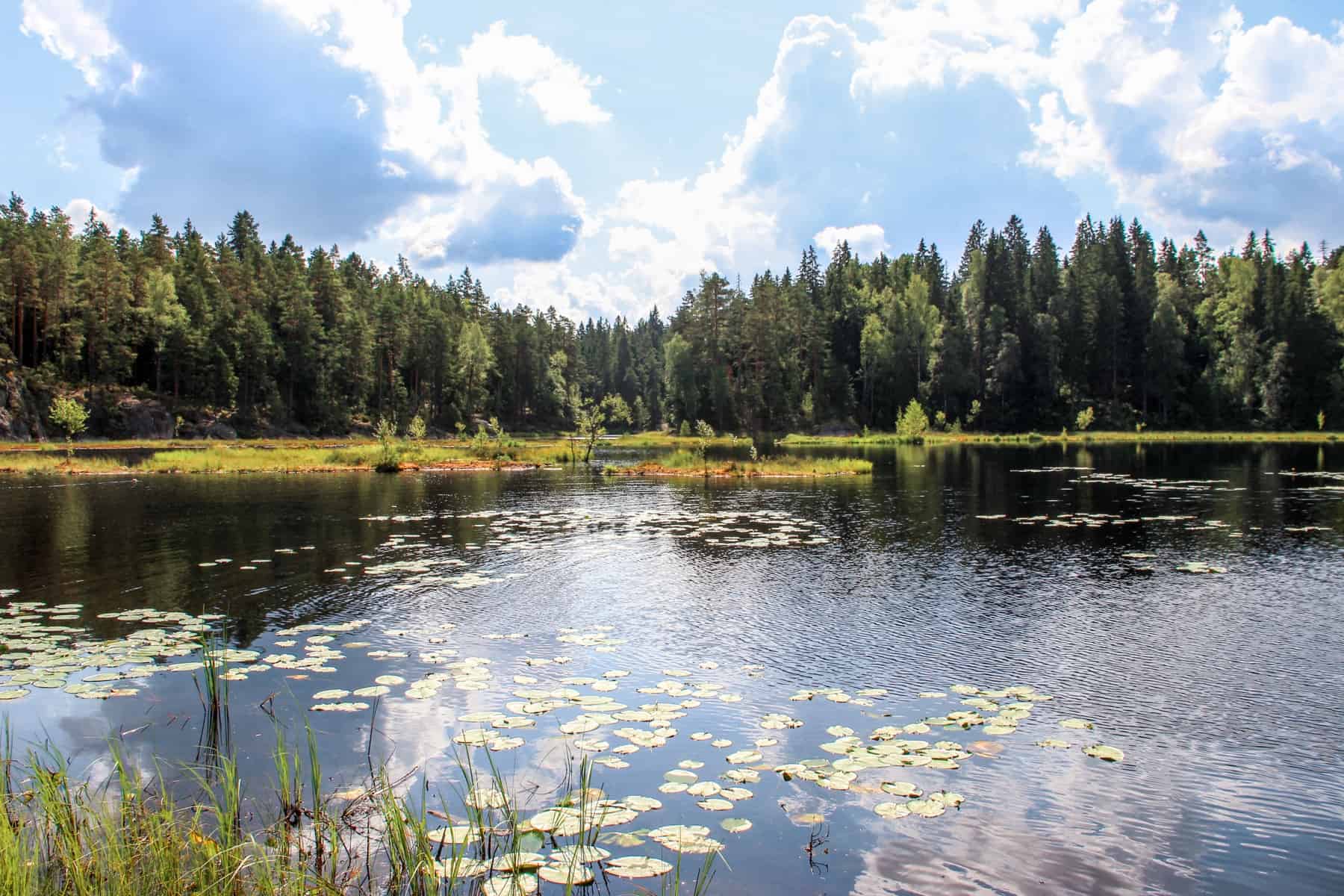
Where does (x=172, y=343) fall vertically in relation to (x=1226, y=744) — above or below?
above

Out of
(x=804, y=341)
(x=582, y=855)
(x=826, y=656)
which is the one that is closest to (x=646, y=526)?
(x=826, y=656)

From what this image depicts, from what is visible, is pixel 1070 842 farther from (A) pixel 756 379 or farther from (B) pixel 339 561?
(A) pixel 756 379

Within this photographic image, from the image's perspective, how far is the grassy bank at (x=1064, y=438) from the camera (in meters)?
101

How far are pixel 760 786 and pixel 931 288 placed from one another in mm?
150057

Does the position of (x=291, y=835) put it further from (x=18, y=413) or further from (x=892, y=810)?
(x=18, y=413)

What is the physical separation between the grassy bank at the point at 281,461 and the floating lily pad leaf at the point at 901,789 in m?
55.0

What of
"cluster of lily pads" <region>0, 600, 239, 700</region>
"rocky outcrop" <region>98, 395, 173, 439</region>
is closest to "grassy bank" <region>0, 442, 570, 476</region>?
"rocky outcrop" <region>98, 395, 173, 439</region>

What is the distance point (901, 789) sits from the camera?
9.02m

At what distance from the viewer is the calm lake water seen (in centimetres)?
822

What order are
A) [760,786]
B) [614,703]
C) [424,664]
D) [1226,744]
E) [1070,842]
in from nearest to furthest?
[1070,842], [760,786], [1226,744], [614,703], [424,664]

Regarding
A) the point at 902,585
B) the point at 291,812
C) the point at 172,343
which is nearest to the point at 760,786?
the point at 291,812

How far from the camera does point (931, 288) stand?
14875 centimetres

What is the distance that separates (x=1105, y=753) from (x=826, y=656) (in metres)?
4.89

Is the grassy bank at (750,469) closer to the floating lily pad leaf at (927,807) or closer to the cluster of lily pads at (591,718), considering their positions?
the cluster of lily pads at (591,718)
